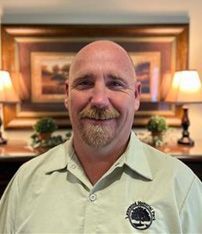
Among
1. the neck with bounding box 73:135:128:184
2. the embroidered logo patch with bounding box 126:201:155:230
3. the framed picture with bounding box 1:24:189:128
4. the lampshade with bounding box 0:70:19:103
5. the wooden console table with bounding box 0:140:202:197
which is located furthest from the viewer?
the framed picture with bounding box 1:24:189:128

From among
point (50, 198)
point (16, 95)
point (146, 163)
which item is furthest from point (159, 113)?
point (50, 198)

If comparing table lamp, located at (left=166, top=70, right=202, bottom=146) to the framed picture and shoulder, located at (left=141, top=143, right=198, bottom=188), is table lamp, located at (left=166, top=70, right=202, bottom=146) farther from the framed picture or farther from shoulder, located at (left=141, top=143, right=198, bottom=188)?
shoulder, located at (left=141, top=143, right=198, bottom=188)

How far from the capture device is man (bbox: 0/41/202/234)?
95 cm

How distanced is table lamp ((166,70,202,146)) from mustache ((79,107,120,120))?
1136 mm

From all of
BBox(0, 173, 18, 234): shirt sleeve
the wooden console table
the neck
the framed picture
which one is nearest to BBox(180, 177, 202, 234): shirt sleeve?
the neck

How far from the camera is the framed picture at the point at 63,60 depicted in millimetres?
2184

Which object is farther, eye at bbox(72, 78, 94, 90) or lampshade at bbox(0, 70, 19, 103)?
lampshade at bbox(0, 70, 19, 103)

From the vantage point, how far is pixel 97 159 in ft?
3.45

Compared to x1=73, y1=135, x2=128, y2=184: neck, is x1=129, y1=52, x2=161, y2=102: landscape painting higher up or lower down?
higher up

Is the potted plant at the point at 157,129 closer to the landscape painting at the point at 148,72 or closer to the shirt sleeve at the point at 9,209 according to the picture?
the landscape painting at the point at 148,72

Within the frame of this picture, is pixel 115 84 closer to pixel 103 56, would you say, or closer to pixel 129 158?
pixel 103 56

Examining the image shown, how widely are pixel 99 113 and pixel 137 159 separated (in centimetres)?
20

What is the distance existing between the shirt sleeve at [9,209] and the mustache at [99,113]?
34 centimetres

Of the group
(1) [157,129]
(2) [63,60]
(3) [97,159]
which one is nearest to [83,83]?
(3) [97,159]
